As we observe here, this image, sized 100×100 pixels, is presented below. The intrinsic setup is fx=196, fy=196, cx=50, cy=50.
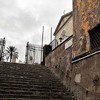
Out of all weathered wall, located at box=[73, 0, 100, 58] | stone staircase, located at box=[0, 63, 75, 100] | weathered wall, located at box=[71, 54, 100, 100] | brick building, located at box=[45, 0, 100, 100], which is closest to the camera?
weathered wall, located at box=[71, 54, 100, 100]

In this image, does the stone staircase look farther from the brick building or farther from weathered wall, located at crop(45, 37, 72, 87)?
the brick building

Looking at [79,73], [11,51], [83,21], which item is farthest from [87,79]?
[11,51]

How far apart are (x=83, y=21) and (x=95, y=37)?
42.2 inches

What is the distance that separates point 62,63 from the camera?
9586 mm

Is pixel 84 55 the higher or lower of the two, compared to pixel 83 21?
lower

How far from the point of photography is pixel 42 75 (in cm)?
963

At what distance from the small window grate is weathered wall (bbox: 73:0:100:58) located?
150 mm

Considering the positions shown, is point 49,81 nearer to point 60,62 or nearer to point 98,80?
point 60,62

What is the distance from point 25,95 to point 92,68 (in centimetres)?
250

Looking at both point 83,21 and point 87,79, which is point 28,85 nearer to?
point 87,79

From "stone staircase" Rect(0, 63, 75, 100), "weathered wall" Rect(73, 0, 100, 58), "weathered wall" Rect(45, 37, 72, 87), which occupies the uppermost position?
"weathered wall" Rect(73, 0, 100, 58)

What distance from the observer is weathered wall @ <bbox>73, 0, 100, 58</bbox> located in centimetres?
704

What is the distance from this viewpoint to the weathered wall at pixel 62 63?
8.73 metres

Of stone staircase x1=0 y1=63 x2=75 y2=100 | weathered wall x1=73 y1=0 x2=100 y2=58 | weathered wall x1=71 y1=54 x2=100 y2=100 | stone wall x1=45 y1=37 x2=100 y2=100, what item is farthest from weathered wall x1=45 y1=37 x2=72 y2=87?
weathered wall x1=73 y1=0 x2=100 y2=58
